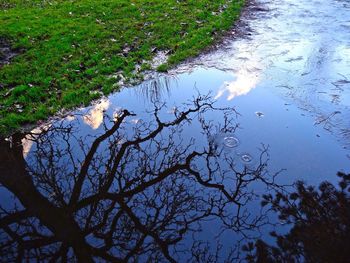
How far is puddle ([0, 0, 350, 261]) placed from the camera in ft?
14.1

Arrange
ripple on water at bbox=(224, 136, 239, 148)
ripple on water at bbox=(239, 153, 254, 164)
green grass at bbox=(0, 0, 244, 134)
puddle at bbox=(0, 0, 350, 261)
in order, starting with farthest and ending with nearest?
green grass at bbox=(0, 0, 244, 134) < ripple on water at bbox=(224, 136, 239, 148) < ripple on water at bbox=(239, 153, 254, 164) < puddle at bbox=(0, 0, 350, 261)

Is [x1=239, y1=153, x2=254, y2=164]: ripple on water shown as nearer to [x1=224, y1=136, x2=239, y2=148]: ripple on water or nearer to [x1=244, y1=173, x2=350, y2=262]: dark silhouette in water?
[x1=224, y1=136, x2=239, y2=148]: ripple on water

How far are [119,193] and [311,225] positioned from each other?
2499mm

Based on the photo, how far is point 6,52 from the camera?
8.53 m

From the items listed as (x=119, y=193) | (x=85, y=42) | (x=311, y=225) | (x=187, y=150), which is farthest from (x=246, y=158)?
(x=85, y=42)

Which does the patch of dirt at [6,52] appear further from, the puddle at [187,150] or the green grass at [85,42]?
the puddle at [187,150]

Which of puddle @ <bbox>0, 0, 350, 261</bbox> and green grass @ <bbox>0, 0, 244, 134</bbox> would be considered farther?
green grass @ <bbox>0, 0, 244, 134</bbox>

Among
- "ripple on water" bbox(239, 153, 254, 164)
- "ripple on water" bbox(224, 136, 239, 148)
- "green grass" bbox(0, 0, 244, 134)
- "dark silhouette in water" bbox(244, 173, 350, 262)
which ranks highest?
"green grass" bbox(0, 0, 244, 134)

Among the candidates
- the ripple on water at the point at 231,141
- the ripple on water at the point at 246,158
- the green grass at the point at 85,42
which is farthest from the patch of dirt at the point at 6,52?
the ripple on water at the point at 246,158

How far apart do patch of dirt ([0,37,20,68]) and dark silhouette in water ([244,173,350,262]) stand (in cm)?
673

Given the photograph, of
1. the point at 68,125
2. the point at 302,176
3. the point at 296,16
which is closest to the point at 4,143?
the point at 68,125

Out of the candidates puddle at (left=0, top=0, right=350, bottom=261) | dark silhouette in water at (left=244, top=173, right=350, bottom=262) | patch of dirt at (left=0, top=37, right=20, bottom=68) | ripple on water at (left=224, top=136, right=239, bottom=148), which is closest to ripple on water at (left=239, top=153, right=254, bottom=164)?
puddle at (left=0, top=0, right=350, bottom=261)

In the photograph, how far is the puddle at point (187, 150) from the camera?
4.31 m

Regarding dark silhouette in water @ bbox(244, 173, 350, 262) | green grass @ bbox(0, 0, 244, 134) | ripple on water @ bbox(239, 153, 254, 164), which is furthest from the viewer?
green grass @ bbox(0, 0, 244, 134)
